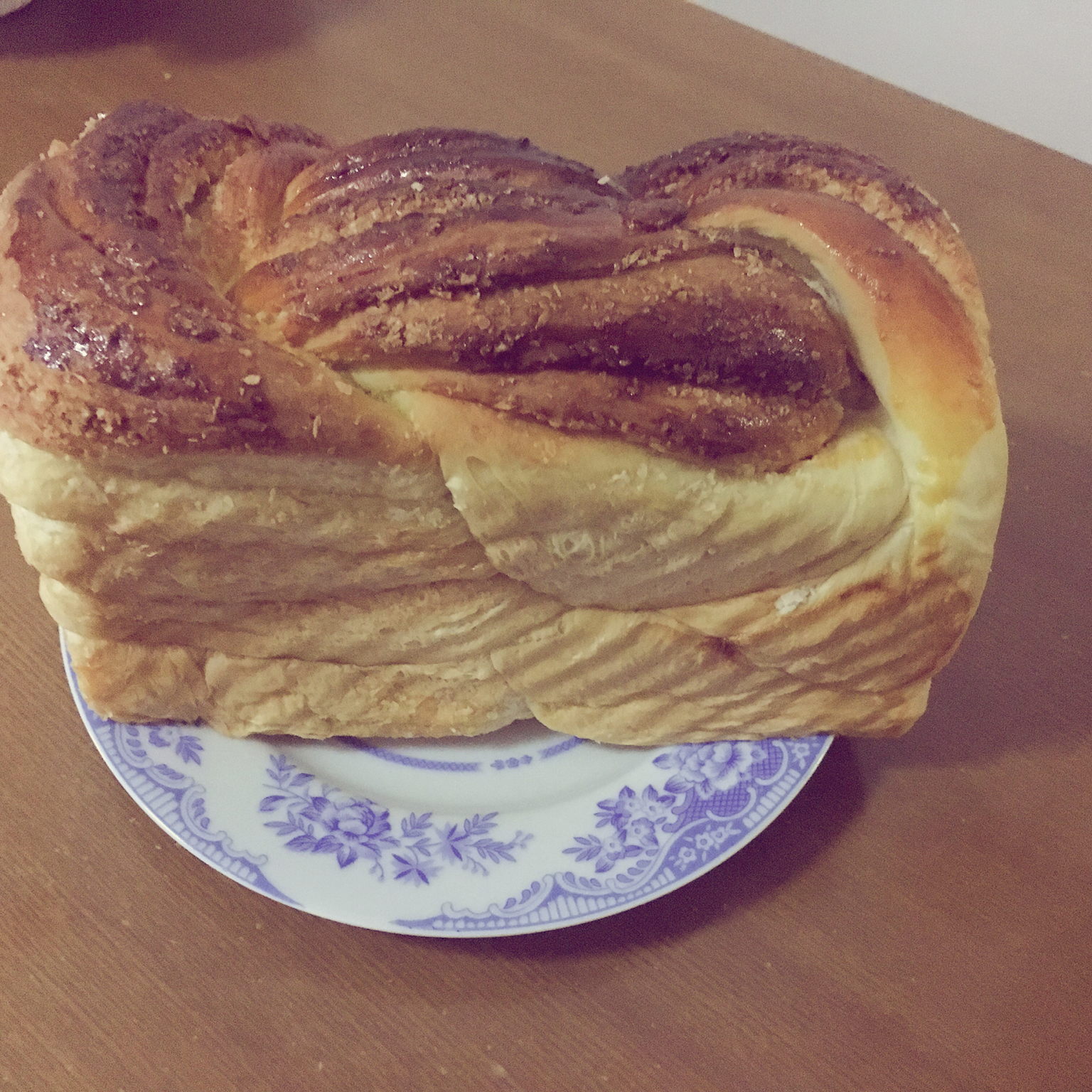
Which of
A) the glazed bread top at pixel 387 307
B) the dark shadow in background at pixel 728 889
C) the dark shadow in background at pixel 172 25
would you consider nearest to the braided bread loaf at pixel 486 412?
the glazed bread top at pixel 387 307

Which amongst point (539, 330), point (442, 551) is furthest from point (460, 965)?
point (539, 330)

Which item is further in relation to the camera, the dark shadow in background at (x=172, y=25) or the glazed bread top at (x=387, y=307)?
the dark shadow in background at (x=172, y=25)

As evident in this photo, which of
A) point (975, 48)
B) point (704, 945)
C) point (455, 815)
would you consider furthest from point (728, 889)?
point (975, 48)

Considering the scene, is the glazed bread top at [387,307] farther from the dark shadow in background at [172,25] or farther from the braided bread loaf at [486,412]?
the dark shadow in background at [172,25]

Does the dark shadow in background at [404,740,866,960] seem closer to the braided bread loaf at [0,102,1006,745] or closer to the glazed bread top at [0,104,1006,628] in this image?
the braided bread loaf at [0,102,1006,745]

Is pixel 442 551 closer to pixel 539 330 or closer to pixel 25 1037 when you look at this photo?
pixel 539 330

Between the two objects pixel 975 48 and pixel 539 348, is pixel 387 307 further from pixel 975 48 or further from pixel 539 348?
pixel 975 48
